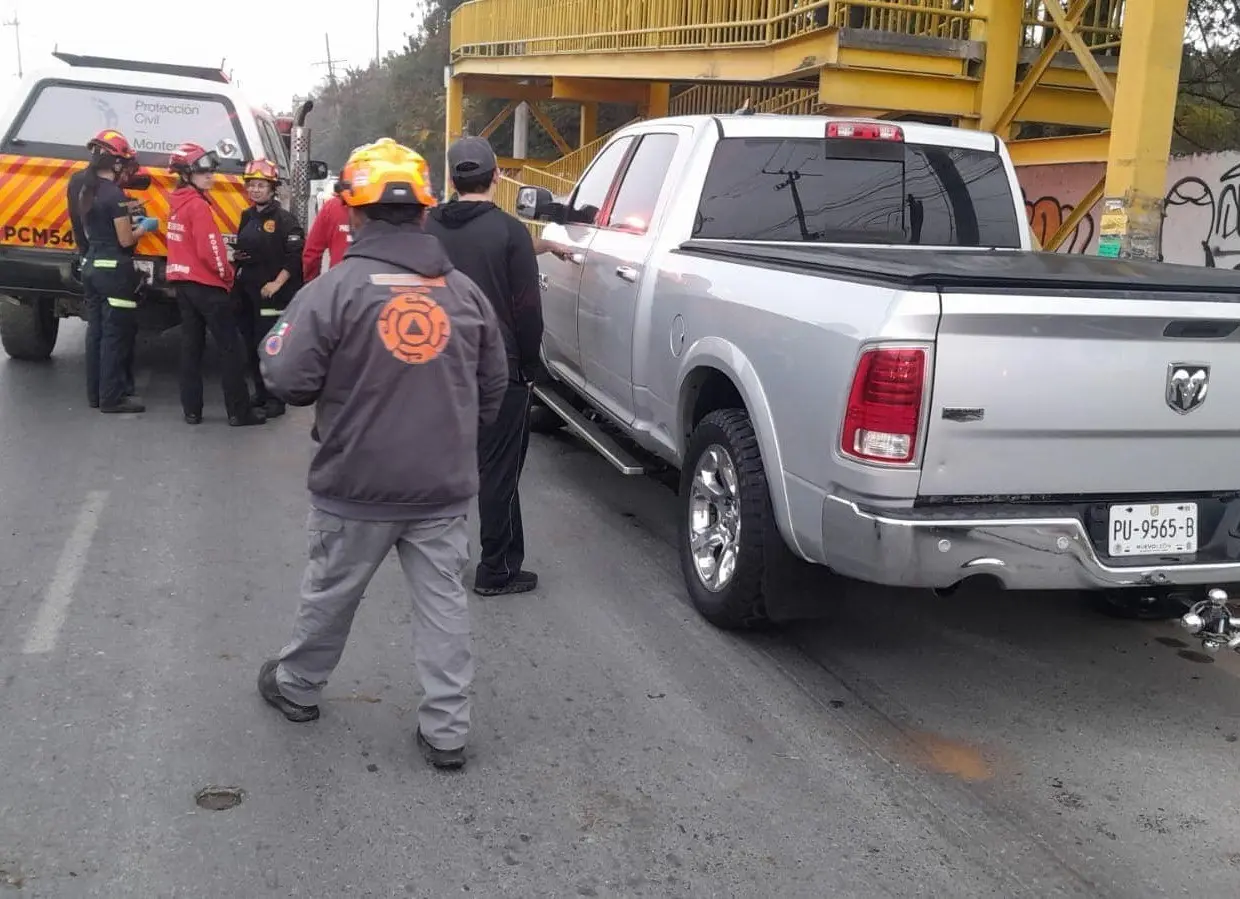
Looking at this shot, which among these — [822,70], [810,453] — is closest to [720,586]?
[810,453]

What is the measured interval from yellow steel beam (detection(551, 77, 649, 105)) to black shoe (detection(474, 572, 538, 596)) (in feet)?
49.6

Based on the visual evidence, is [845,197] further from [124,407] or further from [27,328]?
[27,328]

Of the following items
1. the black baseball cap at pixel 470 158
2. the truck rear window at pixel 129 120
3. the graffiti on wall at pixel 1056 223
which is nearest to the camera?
the black baseball cap at pixel 470 158

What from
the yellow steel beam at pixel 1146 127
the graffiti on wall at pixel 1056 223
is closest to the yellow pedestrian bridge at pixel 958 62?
the yellow steel beam at pixel 1146 127

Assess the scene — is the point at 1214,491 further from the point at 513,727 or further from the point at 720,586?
the point at 513,727

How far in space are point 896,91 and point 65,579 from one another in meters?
7.60

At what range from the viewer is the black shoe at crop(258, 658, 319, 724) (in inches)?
153

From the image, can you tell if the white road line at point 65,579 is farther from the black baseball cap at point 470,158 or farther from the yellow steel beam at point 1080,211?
the yellow steel beam at point 1080,211

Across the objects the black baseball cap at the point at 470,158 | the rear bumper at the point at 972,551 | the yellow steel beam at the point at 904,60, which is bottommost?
the rear bumper at the point at 972,551

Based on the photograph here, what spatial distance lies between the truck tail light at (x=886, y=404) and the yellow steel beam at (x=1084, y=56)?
5.30 metres

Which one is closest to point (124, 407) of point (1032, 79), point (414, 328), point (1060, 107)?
point (414, 328)

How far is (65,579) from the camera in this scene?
510 cm

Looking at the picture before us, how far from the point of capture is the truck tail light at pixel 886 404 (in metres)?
3.57

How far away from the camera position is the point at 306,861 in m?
3.10
